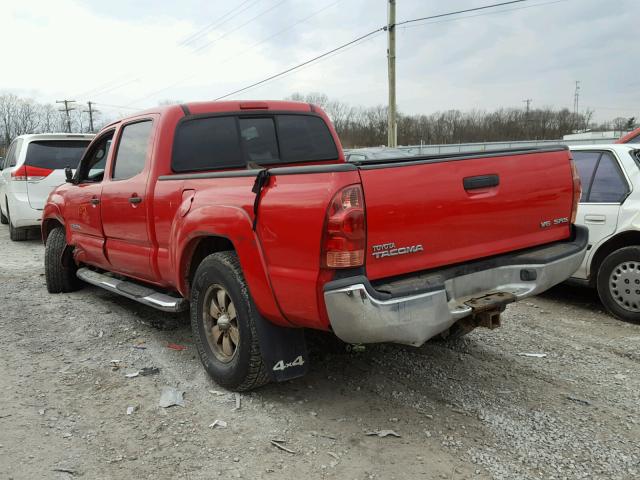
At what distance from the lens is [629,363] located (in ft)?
13.1


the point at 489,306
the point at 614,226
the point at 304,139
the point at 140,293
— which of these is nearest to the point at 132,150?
the point at 140,293

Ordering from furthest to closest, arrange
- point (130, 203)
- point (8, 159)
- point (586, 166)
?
1. point (8, 159)
2. point (586, 166)
3. point (130, 203)

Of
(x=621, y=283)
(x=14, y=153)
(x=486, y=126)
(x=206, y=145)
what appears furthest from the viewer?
(x=486, y=126)

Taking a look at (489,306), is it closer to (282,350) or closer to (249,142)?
(282,350)

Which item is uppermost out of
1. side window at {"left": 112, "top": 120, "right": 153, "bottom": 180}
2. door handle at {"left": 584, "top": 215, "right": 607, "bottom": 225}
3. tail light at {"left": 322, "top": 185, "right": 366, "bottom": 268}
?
side window at {"left": 112, "top": 120, "right": 153, "bottom": 180}

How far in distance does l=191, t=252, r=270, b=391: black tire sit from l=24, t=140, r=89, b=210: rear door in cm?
708

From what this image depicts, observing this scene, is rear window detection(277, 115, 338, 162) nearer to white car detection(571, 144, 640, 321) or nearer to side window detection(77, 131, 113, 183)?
side window detection(77, 131, 113, 183)

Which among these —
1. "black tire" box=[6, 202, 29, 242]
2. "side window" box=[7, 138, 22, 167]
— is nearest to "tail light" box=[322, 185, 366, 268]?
"side window" box=[7, 138, 22, 167]

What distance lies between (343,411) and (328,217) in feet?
4.55

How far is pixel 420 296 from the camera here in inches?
106

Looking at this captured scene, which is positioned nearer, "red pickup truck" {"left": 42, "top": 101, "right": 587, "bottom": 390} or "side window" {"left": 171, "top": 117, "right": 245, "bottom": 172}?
"red pickup truck" {"left": 42, "top": 101, "right": 587, "bottom": 390}

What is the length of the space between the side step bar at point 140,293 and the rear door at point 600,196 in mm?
3758

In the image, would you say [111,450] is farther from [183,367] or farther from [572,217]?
[572,217]

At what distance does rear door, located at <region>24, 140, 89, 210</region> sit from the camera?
951cm
